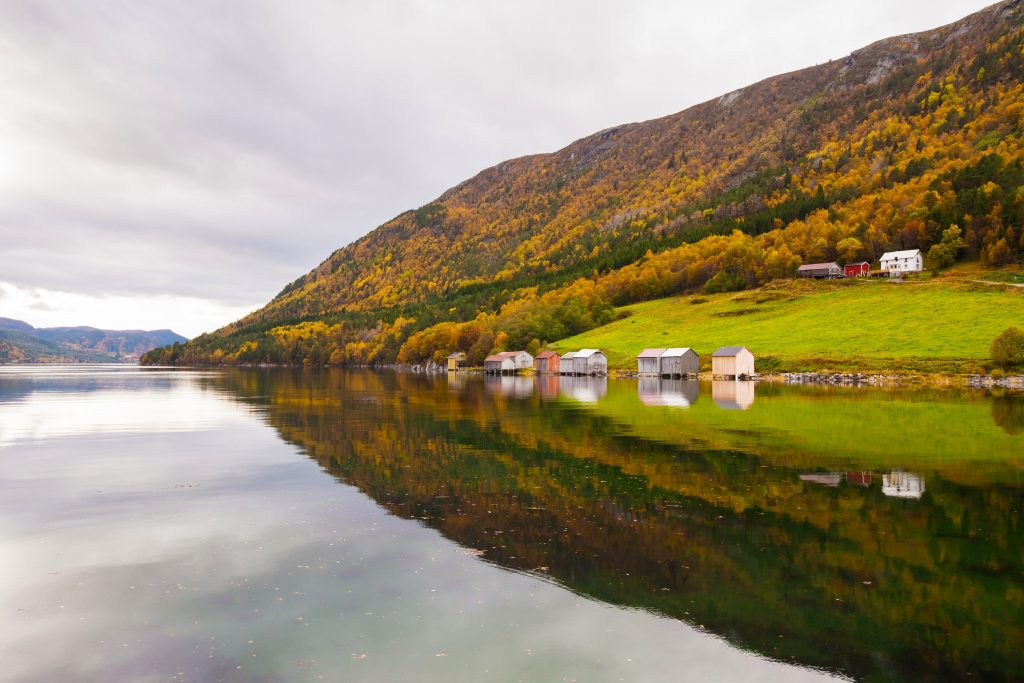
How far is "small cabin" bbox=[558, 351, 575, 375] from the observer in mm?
147000

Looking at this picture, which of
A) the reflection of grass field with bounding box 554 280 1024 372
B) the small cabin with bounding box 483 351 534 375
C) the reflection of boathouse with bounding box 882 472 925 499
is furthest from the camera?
the small cabin with bounding box 483 351 534 375

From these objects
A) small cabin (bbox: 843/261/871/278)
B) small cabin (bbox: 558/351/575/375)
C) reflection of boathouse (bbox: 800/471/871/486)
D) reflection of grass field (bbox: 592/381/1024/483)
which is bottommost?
reflection of boathouse (bbox: 800/471/871/486)

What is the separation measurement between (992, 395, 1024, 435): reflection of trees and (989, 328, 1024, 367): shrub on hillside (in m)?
22.6

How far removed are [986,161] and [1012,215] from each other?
41202 millimetres

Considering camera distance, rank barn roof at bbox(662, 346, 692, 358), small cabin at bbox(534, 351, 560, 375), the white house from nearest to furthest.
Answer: barn roof at bbox(662, 346, 692, 358)
the white house
small cabin at bbox(534, 351, 560, 375)

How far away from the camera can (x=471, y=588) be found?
47.7 feet

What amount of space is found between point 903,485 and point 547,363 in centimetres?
13616

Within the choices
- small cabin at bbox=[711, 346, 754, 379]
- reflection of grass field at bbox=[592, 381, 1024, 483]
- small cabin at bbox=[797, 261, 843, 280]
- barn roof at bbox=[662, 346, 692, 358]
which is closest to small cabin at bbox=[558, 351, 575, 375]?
barn roof at bbox=[662, 346, 692, 358]

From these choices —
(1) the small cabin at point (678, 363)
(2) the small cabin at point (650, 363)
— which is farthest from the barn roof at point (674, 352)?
(2) the small cabin at point (650, 363)

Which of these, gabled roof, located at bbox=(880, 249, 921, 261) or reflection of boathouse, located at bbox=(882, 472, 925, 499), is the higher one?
gabled roof, located at bbox=(880, 249, 921, 261)

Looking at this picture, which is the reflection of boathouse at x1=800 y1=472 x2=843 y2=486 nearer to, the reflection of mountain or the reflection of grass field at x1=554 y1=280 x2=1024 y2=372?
the reflection of mountain

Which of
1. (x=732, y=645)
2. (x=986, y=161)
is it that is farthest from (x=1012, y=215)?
(x=732, y=645)

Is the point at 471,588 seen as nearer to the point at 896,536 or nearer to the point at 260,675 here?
the point at 260,675

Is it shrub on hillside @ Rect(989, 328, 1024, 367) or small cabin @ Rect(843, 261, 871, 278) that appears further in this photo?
small cabin @ Rect(843, 261, 871, 278)
